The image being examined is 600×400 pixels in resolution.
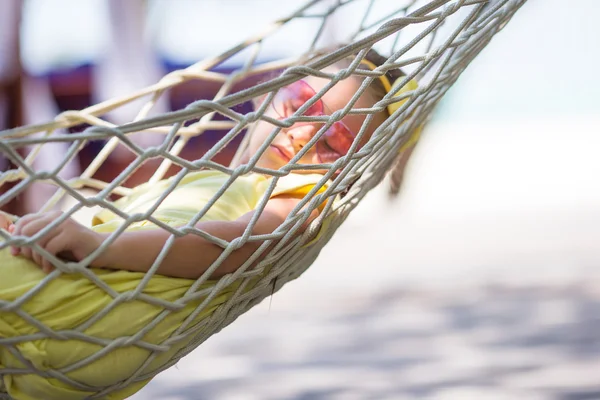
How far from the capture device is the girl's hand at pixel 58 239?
912mm

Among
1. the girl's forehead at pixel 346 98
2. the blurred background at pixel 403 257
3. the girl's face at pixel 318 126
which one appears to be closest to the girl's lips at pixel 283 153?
the girl's face at pixel 318 126

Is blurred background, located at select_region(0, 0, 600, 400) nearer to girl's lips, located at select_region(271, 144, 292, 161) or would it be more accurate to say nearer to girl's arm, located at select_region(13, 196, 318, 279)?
girl's lips, located at select_region(271, 144, 292, 161)

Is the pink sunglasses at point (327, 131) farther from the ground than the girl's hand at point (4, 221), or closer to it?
farther from the ground

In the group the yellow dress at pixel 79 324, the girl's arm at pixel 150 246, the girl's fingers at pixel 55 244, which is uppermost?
the girl's arm at pixel 150 246

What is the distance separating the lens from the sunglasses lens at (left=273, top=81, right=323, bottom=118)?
1.30m

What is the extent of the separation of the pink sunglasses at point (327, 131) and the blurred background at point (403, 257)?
17 cm

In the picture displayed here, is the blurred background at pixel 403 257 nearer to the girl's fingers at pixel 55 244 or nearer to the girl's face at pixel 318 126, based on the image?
the girl's face at pixel 318 126

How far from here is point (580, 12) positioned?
23.9ft

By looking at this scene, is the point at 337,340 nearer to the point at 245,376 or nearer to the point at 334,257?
the point at 245,376

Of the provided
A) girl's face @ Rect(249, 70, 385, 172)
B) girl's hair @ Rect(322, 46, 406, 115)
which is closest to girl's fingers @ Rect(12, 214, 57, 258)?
girl's face @ Rect(249, 70, 385, 172)

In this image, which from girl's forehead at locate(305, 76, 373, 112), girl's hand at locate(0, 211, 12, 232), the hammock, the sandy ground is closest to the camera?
the hammock

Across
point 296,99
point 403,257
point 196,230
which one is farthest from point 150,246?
point 403,257

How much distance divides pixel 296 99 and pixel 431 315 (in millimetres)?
1053

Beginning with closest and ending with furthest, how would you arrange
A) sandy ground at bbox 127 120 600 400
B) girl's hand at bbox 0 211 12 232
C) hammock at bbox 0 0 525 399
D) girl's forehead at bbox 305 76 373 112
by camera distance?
hammock at bbox 0 0 525 399, girl's hand at bbox 0 211 12 232, girl's forehead at bbox 305 76 373 112, sandy ground at bbox 127 120 600 400
